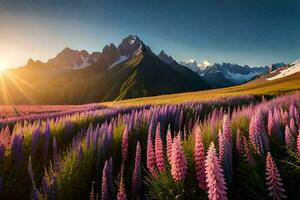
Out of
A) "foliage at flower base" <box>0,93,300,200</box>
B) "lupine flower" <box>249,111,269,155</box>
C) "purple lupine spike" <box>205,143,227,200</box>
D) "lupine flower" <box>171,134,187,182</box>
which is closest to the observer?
"purple lupine spike" <box>205,143,227,200</box>

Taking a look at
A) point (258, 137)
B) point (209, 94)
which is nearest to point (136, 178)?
point (258, 137)

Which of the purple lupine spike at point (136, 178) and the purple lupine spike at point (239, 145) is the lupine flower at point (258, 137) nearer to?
the purple lupine spike at point (239, 145)

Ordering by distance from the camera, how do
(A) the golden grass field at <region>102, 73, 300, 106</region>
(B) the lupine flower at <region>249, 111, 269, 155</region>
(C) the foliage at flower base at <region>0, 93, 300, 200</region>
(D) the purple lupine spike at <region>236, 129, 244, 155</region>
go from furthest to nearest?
(A) the golden grass field at <region>102, 73, 300, 106</region> < (D) the purple lupine spike at <region>236, 129, 244, 155</region> < (B) the lupine flower at <region>249, 111, 269, 155</region> < (C) the foliage at flower base at <region>0, 93, 300, 200</region>

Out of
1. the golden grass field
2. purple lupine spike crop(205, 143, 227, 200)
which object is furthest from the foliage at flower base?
the golden grass field

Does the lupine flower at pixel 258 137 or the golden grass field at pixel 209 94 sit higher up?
the lupine flower at pixel 258 137

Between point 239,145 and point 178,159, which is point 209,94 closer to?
point 239,145

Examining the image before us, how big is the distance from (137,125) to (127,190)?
12.5 ft

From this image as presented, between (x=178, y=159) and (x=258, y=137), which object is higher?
(x=178, y=159)

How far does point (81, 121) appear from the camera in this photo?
39.5ft

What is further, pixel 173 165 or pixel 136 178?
pixel 136 178

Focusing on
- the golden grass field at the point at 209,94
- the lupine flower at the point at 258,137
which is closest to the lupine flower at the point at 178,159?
the lupine flower at the point at 258,137

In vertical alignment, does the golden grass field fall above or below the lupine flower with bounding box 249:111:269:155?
below

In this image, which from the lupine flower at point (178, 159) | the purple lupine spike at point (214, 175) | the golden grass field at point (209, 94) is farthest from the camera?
the golden grass field at point (209, 94)

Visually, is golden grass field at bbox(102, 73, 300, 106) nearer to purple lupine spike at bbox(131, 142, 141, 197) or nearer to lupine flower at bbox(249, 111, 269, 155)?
lupine flower at bbox(249, 111, 269, 155)
